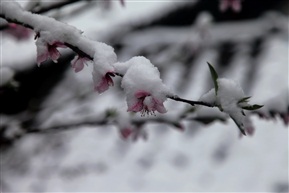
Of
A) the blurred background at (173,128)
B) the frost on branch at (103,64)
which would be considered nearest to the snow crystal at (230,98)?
the frost on branch at (103,64)

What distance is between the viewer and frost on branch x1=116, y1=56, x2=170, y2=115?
879 mm

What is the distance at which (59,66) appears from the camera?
159 inches

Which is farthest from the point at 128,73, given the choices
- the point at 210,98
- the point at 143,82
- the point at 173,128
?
the point at 173,128

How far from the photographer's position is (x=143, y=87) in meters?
0.89

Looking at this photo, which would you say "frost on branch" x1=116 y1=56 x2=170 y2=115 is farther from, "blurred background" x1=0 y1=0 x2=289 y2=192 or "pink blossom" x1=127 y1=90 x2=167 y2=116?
"blurred background" x1=0 y1=0 x2=289 y2=192

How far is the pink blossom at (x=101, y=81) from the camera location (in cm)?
94

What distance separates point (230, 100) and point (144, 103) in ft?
0.55

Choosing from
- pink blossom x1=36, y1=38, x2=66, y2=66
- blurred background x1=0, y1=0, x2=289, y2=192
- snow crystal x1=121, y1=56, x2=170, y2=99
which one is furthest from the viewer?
blurred background x1=0, y1=0, x2=289, y2=192

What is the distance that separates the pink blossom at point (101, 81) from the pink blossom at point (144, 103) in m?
0.07

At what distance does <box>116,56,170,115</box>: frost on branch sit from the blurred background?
99.9 inches

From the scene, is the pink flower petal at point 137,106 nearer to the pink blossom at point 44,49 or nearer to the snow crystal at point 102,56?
the snow crystal at point 102,56

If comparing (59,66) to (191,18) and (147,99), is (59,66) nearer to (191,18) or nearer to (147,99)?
(191,18)

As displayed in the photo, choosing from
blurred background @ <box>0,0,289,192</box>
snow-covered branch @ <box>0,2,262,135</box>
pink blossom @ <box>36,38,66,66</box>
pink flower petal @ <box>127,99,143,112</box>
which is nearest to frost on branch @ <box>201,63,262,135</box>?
snow-covered branch @ <box>0,2,262,135</box>

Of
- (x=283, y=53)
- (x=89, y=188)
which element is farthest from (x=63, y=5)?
(x=283, y=53)
